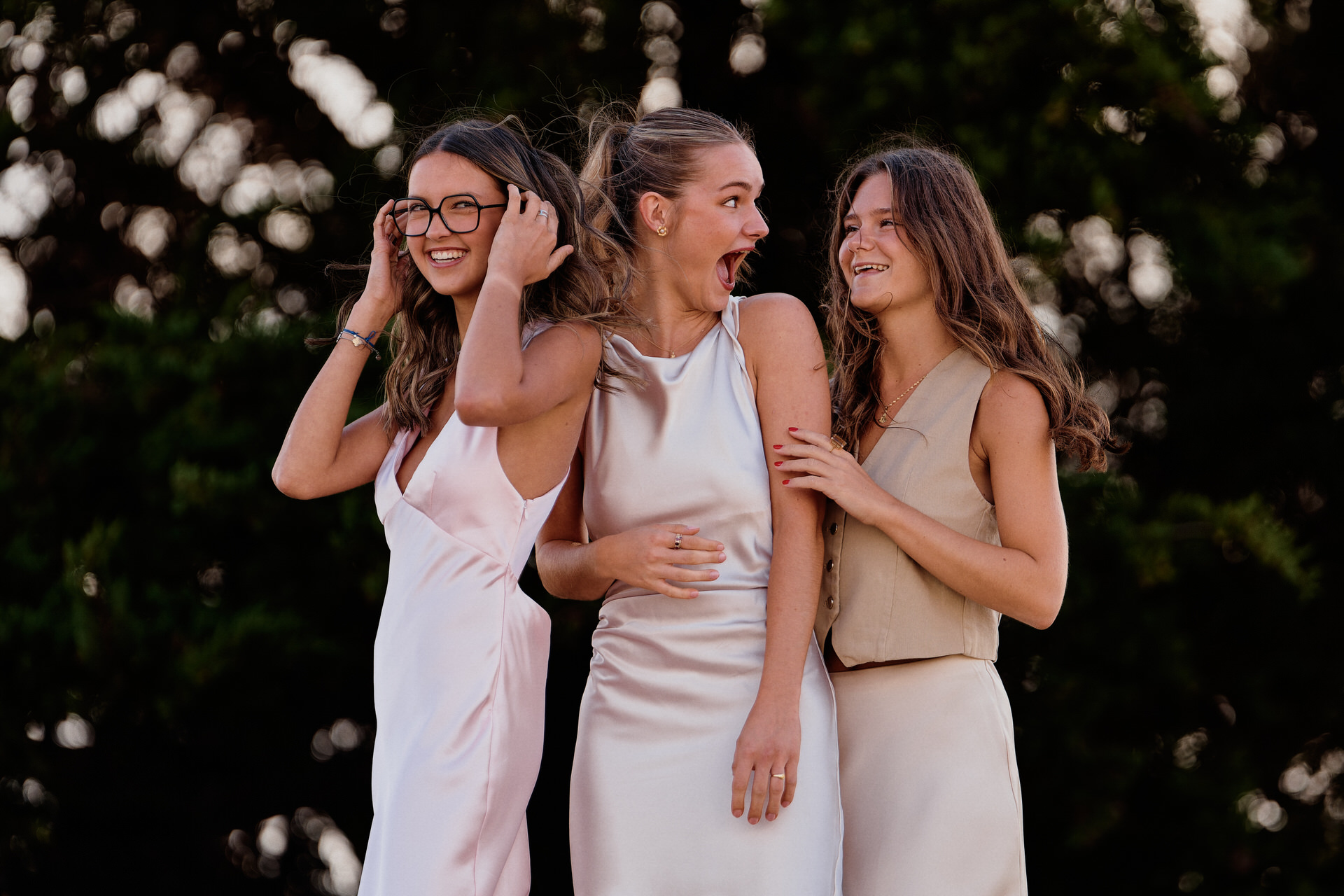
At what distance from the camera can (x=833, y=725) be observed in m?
2.42

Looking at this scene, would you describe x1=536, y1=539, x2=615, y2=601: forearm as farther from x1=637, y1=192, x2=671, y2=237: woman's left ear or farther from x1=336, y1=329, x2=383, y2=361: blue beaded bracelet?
x1=637, y1=192, x2=671, y2=237: woman's left ear

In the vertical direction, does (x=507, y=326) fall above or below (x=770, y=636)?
above

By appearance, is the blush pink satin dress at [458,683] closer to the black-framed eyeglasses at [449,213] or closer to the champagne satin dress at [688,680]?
the champagne satin dress at [688,680]

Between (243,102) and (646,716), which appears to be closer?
(646,716)

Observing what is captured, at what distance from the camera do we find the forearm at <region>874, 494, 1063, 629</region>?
243 centimetres

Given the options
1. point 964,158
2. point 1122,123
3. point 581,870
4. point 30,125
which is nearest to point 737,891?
point 581,870

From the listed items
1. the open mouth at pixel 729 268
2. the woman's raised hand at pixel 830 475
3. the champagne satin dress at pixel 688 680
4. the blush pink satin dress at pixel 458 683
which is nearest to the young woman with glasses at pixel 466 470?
the blush pink satin dress at pixel 458 683

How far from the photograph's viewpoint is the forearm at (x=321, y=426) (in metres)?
2.63

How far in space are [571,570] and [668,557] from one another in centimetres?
34

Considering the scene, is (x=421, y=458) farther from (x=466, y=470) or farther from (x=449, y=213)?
(x=449, y=213)

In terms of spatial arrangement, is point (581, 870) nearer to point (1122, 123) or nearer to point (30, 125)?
point (1122, 123)

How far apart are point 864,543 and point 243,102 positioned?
520cm

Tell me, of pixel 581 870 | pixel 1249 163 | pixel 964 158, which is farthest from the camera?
pixel 1249 163

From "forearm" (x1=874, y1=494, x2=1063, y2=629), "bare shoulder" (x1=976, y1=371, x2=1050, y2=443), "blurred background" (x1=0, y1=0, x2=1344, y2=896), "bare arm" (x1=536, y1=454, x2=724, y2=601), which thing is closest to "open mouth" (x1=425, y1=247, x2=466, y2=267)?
"bare arm" (x1=536, y1=454, x2=724, y2=601)
